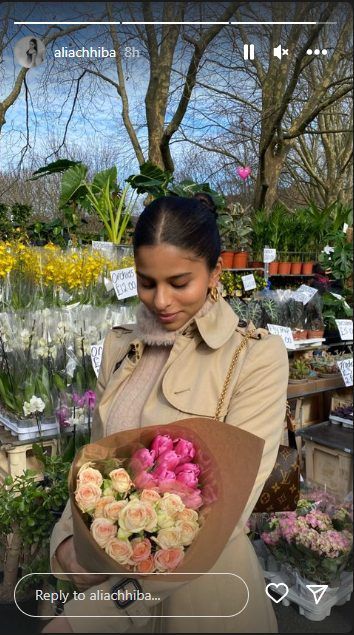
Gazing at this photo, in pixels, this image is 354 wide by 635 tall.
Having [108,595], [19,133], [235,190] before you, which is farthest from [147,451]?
[235,190]

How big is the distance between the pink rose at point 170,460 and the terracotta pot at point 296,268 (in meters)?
4.06

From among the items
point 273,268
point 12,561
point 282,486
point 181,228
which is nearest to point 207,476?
point 181,228

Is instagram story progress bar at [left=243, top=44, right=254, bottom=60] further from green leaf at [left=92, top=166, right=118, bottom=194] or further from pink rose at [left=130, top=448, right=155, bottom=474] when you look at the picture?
green leaf at [left=92, top=166, right=118, bottom=194]

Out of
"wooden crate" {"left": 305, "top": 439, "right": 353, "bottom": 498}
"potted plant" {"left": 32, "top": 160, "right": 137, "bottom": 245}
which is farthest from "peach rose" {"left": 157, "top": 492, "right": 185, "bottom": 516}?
"potted plant" {"left": 32, "top": 160, "right": 137, "bottom": 245}

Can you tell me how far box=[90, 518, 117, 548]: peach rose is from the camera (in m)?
0.82

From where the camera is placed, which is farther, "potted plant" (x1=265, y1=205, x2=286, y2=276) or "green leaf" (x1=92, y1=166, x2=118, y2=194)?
"potted plant" (x1=265, y1=205, x2=286, y2=276)

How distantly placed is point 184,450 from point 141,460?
73 millimetres

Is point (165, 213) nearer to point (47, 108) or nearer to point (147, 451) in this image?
point (147, 451)

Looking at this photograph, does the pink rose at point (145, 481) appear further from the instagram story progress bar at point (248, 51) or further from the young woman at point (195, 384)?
the instagram story progress bar at point (248, 51)

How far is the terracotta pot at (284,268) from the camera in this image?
463 cm

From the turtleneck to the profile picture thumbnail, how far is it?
0.64 m

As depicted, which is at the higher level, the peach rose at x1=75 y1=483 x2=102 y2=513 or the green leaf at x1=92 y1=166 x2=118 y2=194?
the green leaf at x1=92 y1=166 x2=118 y2=194

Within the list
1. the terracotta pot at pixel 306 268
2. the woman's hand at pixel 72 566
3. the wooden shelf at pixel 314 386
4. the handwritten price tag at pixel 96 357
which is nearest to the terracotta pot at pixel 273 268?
the terracotta pot at pixel 306 268

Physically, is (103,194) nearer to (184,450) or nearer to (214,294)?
(214,294)
